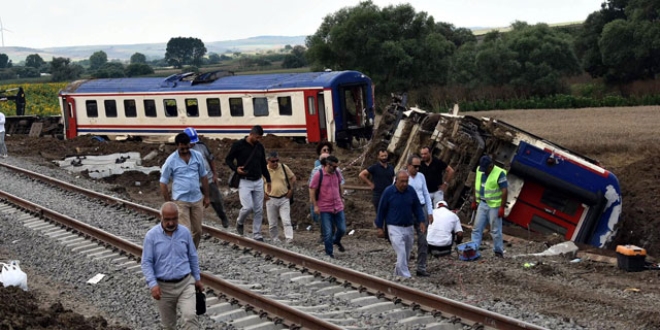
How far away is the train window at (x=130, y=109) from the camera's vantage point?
113 ft

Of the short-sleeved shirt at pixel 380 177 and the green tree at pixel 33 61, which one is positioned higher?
the green tree at pixel 33 61

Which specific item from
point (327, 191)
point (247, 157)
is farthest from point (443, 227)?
point (247, 157)

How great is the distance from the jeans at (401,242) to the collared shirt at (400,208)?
0.09 m

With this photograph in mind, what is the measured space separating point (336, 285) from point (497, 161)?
667 centimetres

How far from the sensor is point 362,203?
20000 mm

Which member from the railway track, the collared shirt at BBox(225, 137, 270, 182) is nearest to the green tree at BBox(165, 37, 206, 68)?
the collared shirt at BBox(225, 137, 270, 182)

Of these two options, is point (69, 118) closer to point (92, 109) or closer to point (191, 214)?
point (92, 109)

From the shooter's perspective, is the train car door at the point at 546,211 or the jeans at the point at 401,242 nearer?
the jeans at the point at 401,242

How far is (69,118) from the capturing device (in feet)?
123

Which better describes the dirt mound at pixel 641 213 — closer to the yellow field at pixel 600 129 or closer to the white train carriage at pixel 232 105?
the yellow field at pixel 600 129

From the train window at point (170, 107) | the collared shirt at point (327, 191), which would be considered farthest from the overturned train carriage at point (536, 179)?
the train window at point (170, 107)

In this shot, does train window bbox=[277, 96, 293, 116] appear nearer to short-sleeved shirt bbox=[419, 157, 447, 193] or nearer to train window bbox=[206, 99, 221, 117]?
train window bbox=[206, 99, 221, 117]

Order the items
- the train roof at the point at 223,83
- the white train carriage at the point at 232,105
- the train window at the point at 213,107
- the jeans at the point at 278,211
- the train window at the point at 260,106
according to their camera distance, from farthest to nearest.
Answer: the train window at the point at 213,107 < the train window at the point at 260,106 < the train roof at the point at 223,83 < the white train carriage at the point at 232,105 < the jeans at the point at 278,211

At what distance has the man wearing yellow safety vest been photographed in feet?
45.7
